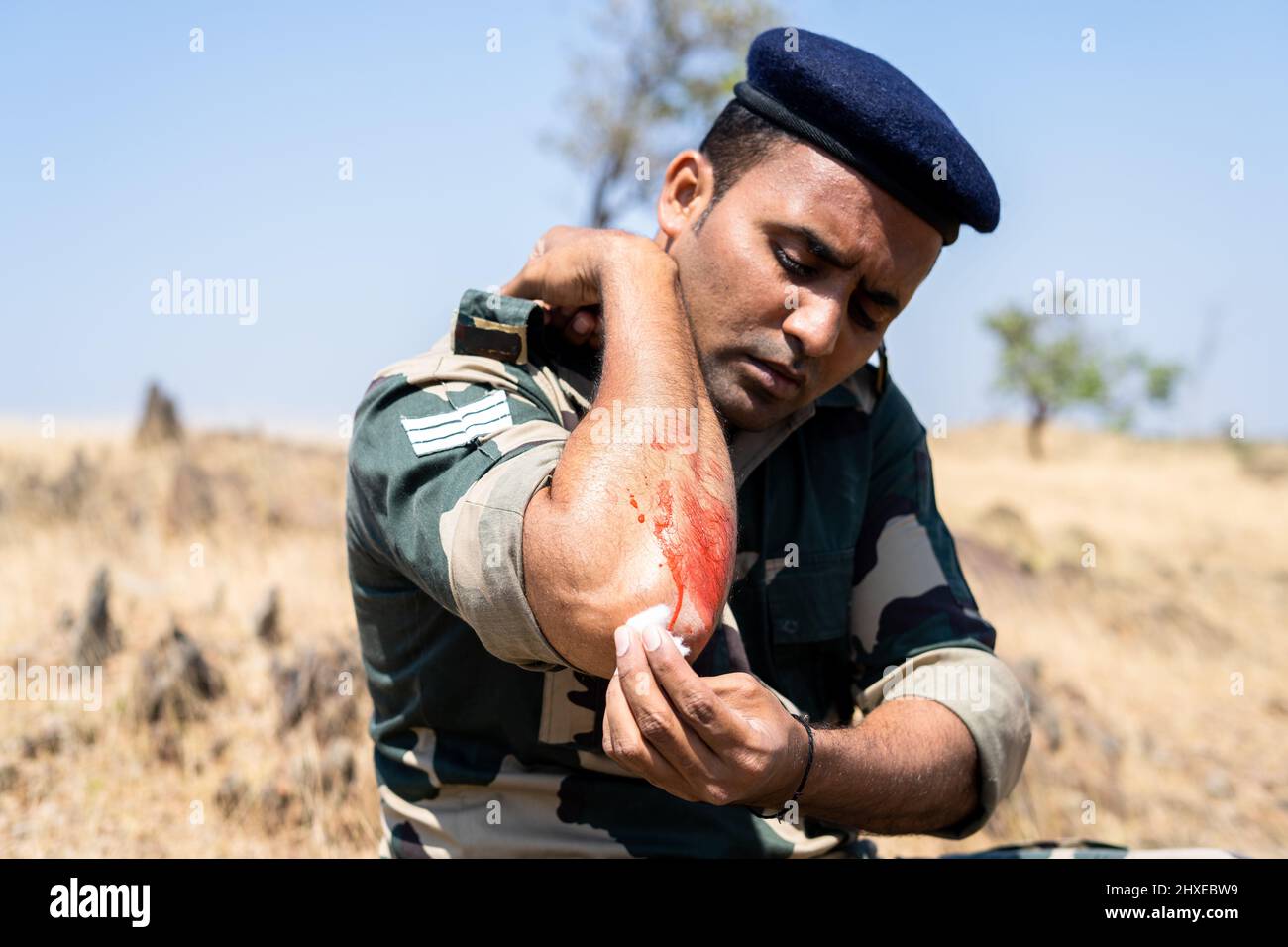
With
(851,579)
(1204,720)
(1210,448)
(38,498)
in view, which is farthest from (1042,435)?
(851,579)

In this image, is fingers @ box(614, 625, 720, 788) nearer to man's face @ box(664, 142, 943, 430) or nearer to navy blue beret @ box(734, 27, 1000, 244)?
man's face @ box(664, 142, 943, 430)

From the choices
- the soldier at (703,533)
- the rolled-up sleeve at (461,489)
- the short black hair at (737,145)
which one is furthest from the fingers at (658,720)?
the short black hair at (737,145)

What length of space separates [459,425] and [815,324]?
85cm

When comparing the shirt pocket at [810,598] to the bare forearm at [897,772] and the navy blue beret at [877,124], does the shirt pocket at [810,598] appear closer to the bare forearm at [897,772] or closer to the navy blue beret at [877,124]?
the bare forearm at [897,772]

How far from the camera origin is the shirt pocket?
2.63 meters

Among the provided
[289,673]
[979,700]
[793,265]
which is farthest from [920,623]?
[289,673]

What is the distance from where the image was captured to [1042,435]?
122 feet

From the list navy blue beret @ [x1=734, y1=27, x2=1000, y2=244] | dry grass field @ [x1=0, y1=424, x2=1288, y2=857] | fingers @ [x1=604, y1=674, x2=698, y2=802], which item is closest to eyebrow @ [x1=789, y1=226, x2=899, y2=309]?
navy blue beret @ [x1=734, y1=27, x2=1000, y2=244]

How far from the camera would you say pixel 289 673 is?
16.7ft

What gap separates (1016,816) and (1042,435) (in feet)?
111

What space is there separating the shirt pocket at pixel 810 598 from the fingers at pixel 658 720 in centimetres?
101

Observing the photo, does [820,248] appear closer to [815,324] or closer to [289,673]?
[815,324]

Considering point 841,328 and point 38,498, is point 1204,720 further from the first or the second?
point 38,498

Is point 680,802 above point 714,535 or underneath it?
underneath
